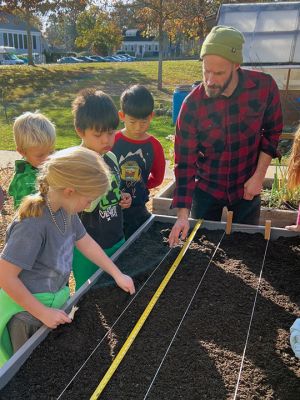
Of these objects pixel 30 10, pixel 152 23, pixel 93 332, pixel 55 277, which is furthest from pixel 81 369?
pixel 30 10

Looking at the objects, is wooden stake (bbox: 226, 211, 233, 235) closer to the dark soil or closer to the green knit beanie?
the dark soil

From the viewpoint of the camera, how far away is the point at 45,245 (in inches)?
66.2

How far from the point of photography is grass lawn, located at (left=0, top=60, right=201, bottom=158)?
877 centimetres

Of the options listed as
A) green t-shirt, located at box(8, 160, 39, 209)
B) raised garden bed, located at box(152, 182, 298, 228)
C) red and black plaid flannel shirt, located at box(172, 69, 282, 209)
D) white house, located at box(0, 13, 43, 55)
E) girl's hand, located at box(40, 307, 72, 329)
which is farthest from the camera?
white house, located at box(0, 13, 43, 55)

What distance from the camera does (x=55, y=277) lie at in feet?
5.92

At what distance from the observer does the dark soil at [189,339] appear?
5.00 feet

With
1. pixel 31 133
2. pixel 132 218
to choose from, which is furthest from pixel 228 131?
pixel 31 133

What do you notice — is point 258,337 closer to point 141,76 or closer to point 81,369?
point 81,369

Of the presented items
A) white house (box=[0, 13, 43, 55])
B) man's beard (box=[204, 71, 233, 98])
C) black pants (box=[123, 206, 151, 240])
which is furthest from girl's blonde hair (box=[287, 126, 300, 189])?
white house (box=[0, 13, 43, 55])

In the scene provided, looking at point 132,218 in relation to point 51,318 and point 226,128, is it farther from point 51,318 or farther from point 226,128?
point 51,318

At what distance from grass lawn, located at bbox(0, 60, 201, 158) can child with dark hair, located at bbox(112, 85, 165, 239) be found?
4.11 meters

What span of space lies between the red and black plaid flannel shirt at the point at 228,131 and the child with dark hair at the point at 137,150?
22 cm

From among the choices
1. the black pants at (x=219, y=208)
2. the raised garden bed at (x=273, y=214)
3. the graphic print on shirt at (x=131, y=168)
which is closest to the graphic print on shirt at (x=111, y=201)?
the graphic print on shirt at (x=131, y=168)

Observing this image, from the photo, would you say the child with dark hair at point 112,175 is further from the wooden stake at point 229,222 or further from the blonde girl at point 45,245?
the wooden stake at point 229,222
